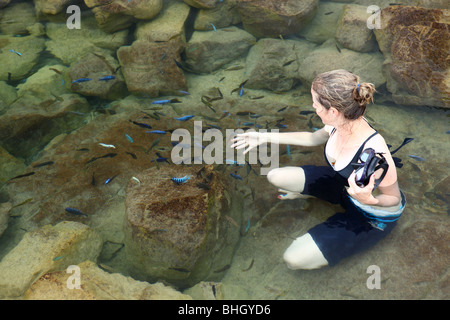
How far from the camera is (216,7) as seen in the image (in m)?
7.13

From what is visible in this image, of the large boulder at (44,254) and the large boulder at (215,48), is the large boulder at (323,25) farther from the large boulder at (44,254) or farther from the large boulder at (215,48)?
the large boulder at (44,254)

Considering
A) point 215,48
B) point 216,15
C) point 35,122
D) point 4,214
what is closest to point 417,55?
point 215,48

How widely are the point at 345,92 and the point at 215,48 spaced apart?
460 centimetres

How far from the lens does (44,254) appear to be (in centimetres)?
374

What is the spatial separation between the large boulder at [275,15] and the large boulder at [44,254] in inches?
212

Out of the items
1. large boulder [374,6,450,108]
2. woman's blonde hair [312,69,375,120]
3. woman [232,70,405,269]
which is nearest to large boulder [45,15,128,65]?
woman [232,70,405,269]

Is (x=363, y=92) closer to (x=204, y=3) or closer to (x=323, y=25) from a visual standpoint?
(x=323, y=25)

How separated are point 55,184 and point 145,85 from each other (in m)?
2.53

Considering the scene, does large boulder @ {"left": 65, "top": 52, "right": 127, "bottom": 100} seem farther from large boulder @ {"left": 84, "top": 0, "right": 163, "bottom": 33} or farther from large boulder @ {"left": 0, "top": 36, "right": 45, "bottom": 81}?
large boulder @ {"left": 0, "top": 36, "right": 45, "bottom": 81}

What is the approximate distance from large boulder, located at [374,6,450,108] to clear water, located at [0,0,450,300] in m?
0.24

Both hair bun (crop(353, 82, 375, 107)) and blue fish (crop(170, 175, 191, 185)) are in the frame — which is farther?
blue fish (crop(170, 175, 191, 185))

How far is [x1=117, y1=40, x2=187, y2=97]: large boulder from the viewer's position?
6.37 metres

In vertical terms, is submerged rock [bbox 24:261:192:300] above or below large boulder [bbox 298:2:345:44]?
below
